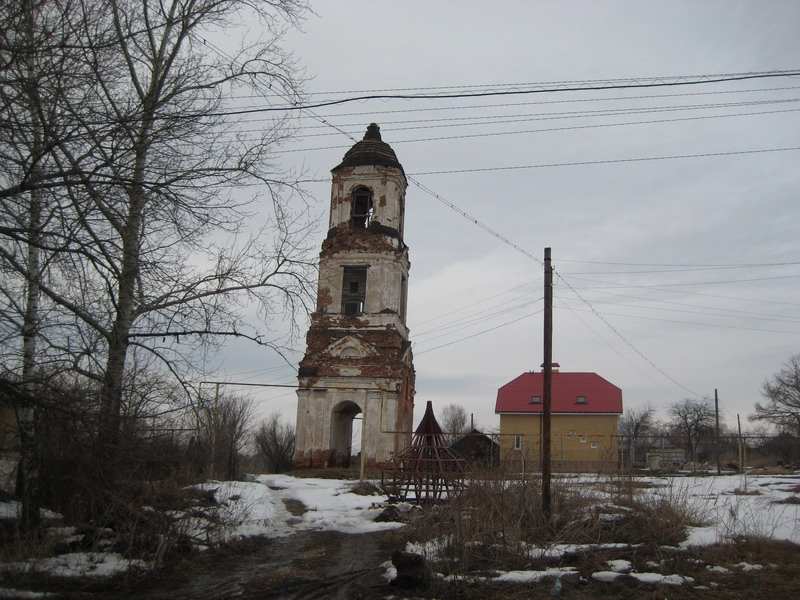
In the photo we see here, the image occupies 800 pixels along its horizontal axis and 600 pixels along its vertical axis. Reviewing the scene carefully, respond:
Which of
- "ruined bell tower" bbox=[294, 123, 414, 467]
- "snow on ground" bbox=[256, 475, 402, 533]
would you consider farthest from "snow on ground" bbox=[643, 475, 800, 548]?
"ruined bell tower" bbox=[294, 123, 414, 467]

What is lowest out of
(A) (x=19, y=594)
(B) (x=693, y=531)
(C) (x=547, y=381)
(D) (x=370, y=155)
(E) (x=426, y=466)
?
(A) (x=19, y=594)

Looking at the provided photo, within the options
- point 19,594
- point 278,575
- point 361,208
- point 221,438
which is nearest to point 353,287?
point 361,208

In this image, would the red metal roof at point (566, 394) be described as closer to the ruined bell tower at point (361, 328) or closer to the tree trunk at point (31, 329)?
the ruined bell tower at point (361, 328)

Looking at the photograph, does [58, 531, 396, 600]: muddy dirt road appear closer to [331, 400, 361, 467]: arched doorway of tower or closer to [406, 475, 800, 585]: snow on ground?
[406, 475, 800, 585]: snow on ground

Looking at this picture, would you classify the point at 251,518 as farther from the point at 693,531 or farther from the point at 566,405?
the point at 566,405

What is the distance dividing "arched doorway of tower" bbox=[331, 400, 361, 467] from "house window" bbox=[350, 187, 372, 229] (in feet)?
27.2

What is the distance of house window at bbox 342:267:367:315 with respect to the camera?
32.5 metres

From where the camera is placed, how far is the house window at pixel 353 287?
32500 millimetres

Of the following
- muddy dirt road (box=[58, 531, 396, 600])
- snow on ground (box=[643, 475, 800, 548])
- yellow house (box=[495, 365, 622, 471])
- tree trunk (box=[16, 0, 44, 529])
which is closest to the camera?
tree trunk (box=[16, 0, 44, 529])

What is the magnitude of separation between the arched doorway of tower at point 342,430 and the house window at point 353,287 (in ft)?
14.0

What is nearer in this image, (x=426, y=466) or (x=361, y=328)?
(x=426, y=466)

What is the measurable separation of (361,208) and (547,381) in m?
20.6

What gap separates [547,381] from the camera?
47.9 feet

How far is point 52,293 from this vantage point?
373 inches
